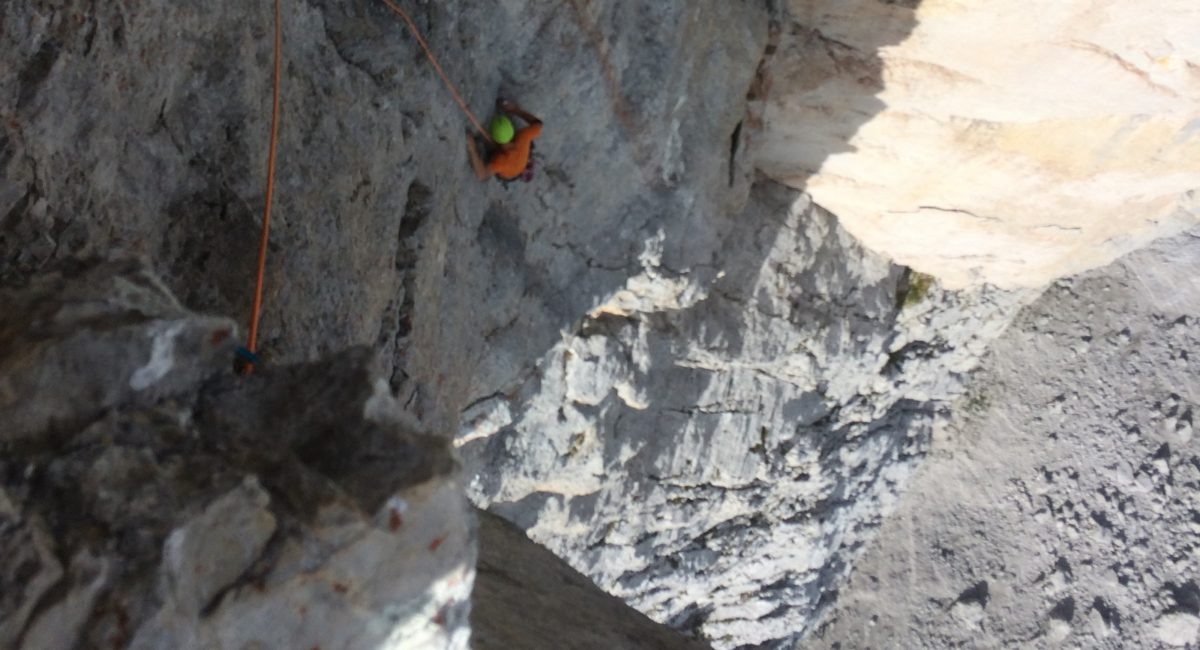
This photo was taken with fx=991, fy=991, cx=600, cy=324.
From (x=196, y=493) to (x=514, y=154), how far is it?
3.29 meters

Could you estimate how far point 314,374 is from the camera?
6.88 feet

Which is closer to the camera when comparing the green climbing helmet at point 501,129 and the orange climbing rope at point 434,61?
the orange climbing rope at point 434,61

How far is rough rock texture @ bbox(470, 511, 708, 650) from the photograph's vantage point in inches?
123

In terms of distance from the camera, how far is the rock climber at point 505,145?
4.77 metres

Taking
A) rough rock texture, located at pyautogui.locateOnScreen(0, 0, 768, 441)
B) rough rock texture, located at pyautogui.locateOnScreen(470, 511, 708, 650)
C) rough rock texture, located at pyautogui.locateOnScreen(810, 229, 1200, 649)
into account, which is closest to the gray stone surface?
rough rock texture, located at pyautogui.locateOnScreen(0, 0, 768, 441)

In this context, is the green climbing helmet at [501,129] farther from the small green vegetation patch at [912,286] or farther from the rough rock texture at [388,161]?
the small green vegetation patch at [912,286]

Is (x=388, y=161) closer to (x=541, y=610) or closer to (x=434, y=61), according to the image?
(x=434, y=61)

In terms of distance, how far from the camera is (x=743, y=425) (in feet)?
27.4

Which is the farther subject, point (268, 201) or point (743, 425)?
point (743, 425)

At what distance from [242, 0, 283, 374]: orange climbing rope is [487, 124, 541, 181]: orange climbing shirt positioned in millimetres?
1617

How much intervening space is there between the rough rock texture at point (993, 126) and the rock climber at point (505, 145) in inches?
85.6

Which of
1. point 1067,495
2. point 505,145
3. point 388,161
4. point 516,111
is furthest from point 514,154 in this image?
point 1067,495

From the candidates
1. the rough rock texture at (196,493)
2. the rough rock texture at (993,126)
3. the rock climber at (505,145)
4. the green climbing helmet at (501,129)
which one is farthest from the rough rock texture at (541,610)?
the rough rock texture at (993,126)

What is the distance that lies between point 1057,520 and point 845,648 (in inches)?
97.9
